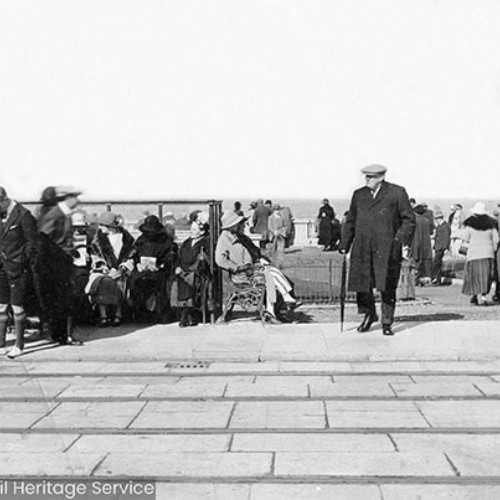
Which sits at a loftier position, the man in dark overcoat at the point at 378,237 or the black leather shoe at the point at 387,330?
the man in dark overcoat at the point at 378,237

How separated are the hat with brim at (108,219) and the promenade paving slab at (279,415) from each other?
215 inches

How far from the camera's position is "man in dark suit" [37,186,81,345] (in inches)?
388

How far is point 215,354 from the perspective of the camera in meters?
10.0

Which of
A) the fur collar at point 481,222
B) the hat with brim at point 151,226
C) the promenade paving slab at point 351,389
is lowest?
the promenade paving slab at point 351,389

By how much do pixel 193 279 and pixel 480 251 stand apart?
547cm

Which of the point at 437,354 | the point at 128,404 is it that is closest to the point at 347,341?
the point at 437,354

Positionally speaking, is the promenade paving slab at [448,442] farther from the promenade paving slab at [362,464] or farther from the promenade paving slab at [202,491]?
the promenade paving slab at [202,491]

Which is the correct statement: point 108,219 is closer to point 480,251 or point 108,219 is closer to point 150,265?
point 150,265

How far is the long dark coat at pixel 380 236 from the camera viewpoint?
11.4m

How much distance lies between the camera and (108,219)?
12461 millimetres

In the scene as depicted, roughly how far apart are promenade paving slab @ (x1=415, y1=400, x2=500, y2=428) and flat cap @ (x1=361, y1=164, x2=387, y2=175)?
4.50 m

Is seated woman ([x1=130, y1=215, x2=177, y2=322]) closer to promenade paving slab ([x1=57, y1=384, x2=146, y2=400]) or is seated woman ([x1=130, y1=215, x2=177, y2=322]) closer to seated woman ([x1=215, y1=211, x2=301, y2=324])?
seated woman ([x1=215, y1=211, x2=301, y2=324])

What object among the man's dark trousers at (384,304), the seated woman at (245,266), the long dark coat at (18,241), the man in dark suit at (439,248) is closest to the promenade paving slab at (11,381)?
the long dark coat at (18,241)

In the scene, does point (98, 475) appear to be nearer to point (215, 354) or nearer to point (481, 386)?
point (481, 386)
